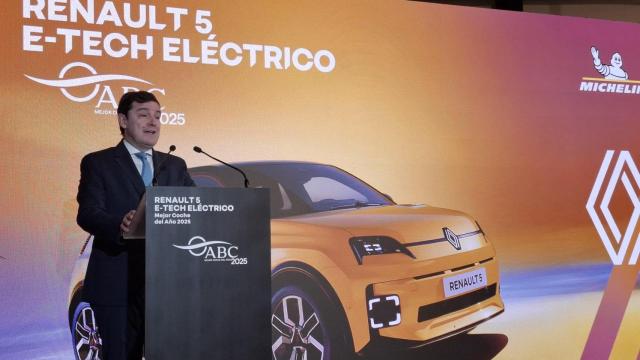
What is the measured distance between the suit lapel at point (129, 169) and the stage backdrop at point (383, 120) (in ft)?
1.94

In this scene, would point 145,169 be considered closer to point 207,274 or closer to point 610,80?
point 207,274

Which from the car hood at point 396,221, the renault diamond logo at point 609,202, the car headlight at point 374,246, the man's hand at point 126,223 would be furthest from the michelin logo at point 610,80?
the man's hand at point 126,223

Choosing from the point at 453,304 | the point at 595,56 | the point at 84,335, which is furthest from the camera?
the point at 595,56

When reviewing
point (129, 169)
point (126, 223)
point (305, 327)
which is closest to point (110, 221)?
point (126, 223)

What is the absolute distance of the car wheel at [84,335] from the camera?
388 cm

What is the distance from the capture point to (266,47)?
4473 mm

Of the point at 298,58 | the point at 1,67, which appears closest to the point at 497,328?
the point at 298,58

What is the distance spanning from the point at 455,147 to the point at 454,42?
0.69 meters

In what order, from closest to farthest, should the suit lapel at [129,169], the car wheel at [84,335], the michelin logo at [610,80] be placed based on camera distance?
the suit lapel at [129,169], the car wheel at [84,335], the michelin logo at [610,80]

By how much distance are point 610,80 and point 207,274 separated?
12.1ft

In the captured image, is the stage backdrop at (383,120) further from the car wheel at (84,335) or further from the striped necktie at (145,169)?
the striped necktie at (145,169)

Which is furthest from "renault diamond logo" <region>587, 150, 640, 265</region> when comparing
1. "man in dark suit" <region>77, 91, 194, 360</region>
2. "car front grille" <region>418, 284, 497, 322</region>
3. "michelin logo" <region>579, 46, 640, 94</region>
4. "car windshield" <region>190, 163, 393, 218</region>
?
"man in dark suit" <region>77, 91, 194, 360</region>

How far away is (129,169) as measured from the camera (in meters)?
3.49

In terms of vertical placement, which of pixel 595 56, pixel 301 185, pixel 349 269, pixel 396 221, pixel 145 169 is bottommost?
pixel 349 269
